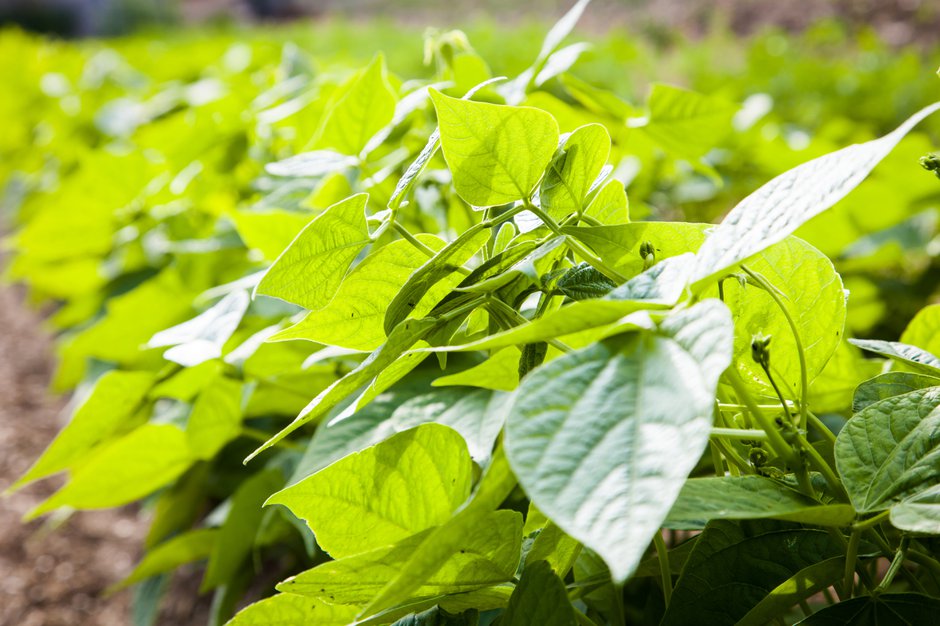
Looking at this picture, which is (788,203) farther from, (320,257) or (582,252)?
(320,257)

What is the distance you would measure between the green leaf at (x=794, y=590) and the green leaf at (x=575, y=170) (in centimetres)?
26

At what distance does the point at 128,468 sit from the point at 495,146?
80cm

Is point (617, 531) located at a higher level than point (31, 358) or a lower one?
higher

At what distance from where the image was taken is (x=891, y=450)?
50cm

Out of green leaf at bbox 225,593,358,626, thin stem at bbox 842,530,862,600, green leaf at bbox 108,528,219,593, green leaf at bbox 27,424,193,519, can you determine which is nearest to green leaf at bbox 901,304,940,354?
thin stem at bbox 842,530,862,600

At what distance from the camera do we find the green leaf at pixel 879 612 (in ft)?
1.62

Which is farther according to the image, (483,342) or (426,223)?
(426,223)

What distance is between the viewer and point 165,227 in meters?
1.77

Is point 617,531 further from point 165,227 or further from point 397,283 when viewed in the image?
point 165,227

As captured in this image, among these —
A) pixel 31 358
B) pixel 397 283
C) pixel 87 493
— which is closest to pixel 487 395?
pixel 397 283

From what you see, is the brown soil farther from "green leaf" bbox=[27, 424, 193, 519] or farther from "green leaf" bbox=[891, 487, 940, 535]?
"green leaf" bbox=[891, 487, 940, 535]

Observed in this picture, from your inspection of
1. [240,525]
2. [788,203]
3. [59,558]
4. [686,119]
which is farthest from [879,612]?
[59,558]

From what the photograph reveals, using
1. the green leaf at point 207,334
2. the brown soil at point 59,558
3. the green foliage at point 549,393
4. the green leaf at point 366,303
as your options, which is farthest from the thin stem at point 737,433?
the brown soil at point 59,558

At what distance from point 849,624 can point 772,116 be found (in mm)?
2042
